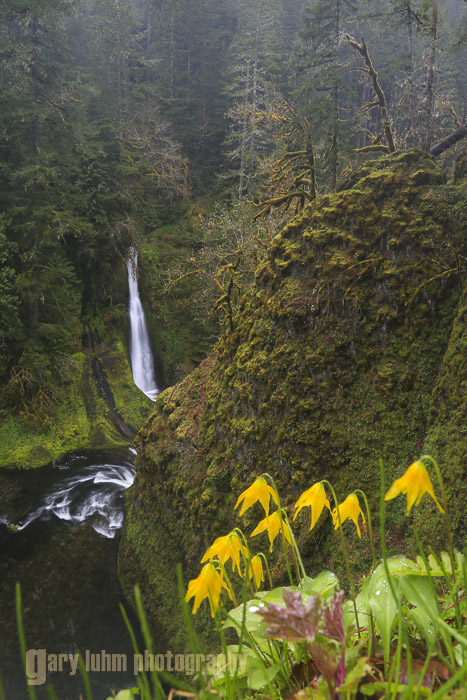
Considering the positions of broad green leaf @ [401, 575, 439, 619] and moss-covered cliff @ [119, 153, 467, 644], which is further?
moss-covered cliff @ [119, 153, 467, 644]

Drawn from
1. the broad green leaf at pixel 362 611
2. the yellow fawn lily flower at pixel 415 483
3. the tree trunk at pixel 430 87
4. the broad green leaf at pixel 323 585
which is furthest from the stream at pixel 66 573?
the tree trunk at pixel 430 87

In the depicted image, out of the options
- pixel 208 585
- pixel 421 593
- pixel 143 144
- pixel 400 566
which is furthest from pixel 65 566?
pixel 143 144

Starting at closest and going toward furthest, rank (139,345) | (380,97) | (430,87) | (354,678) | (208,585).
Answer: (354,678) → (208,585) → (430,87) → (380,97) → (139,345)

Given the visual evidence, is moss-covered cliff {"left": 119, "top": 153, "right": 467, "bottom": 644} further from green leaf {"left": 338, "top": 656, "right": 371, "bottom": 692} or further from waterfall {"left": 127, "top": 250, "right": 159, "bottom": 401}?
waterfall {"left": 127, "top": 250, "right": 159, "bottom": 401}

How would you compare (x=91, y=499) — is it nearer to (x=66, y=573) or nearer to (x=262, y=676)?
(x=66, y=573)

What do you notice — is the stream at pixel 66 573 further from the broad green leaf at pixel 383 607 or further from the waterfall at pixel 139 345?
the broad green leaf at pixel 383 607

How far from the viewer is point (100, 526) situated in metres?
7.31

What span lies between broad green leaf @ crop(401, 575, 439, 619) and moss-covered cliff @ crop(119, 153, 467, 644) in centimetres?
155

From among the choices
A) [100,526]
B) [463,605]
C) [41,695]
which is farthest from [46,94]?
[463,605]

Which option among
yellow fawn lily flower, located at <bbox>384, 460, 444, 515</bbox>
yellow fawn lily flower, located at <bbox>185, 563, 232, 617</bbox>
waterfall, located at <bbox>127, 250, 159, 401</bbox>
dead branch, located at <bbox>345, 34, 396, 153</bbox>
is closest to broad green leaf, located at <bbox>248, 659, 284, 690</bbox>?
yellow fawn lily flower, located at <bbox>185, 563, 232, 617</bbox>

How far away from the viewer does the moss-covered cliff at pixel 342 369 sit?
318 centimetres

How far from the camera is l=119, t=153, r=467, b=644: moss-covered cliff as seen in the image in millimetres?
3182

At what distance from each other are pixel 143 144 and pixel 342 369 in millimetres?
16844

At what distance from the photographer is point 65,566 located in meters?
6.22
